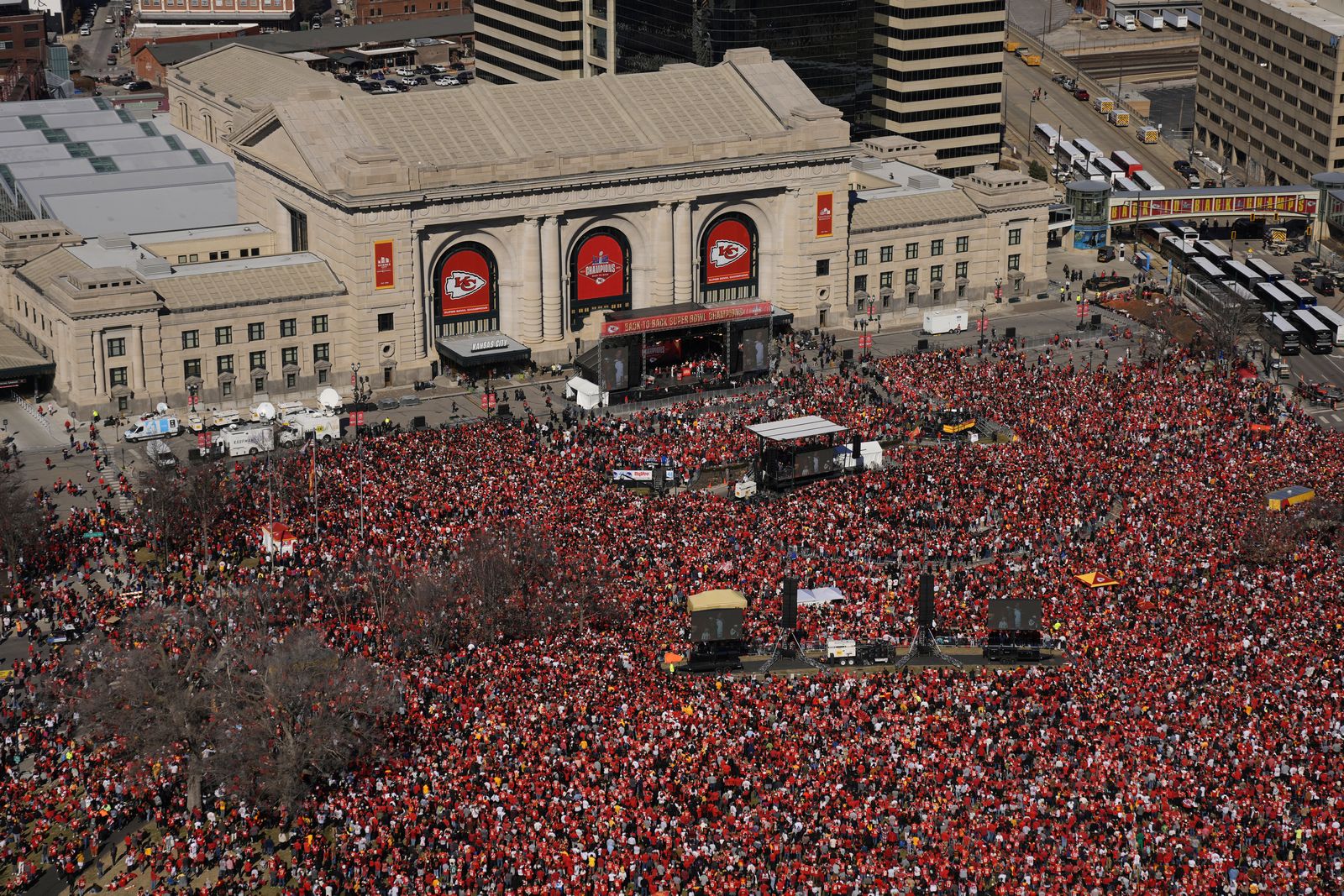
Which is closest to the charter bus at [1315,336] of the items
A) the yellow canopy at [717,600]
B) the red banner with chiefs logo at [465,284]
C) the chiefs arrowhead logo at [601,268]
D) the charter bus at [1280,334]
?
the charter bus at [1280,334]

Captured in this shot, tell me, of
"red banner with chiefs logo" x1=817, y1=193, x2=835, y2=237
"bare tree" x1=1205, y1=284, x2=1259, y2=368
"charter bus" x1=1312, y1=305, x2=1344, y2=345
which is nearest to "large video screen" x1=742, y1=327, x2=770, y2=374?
"red banner with chiefs logo" x1=817, y1=193, x2=835, y2=237

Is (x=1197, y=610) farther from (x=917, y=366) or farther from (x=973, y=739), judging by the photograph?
(x=917, y=366)

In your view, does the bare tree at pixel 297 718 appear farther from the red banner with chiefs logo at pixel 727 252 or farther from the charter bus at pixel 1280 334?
the charter bus at pixel 1280 334

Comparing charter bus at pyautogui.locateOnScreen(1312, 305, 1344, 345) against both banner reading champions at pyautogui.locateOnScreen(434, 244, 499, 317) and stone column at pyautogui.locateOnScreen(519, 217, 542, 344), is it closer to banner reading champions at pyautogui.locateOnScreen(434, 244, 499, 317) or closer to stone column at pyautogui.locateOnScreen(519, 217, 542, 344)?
stone column at pyautogui.locateOnScreen(519, 217, 542, 344)

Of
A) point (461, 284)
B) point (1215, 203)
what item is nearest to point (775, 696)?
point (461, 284)

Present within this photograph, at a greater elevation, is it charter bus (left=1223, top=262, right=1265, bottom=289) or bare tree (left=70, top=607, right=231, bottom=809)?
bare tree (left=70, top=607, right=231, bottom=809)

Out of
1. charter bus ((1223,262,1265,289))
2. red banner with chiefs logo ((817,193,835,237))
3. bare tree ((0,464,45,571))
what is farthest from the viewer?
charter bus ((1223,262,1265,289))

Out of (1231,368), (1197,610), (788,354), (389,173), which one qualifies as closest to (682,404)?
(788,354)
